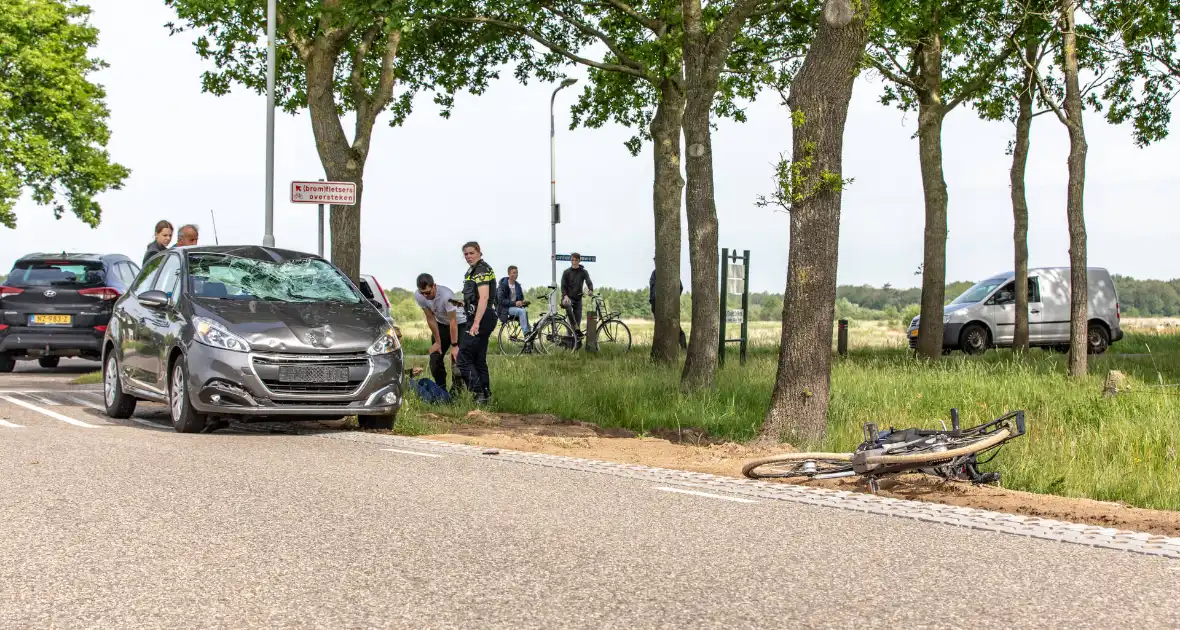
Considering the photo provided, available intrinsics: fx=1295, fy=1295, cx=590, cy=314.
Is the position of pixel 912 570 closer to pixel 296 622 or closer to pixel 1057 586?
pixel 1057 586

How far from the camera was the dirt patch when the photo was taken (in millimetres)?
8156

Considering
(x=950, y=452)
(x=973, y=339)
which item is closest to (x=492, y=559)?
(x=950, y=452)

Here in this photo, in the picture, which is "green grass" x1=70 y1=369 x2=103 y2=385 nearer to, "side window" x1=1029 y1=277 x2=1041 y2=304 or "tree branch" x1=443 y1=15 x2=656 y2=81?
"tree branch" x1=443 y1=15 x2=656 y2=81

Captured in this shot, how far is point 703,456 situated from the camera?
11.2m

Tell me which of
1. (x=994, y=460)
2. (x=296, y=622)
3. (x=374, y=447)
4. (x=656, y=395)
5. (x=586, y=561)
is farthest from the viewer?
(x=656, y=395)

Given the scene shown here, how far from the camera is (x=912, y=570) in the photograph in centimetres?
614

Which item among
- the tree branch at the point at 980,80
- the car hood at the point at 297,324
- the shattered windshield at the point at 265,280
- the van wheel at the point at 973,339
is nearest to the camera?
the car hood at the point at 297,324

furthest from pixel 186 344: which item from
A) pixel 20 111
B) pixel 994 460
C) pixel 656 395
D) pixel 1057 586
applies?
pixel 20 111

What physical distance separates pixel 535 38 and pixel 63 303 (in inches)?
366

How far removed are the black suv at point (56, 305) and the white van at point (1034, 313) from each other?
1665cm

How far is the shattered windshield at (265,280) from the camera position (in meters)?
12.4

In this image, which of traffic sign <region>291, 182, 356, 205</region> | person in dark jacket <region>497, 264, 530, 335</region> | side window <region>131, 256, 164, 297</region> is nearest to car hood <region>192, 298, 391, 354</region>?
side window <region>131, 256, 164, 297</region>

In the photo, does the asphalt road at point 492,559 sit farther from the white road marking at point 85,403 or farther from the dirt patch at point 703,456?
the white road marking at point 85,403

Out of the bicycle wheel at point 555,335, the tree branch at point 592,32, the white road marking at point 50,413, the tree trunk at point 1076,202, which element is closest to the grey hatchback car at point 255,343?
the white road marking at point 50,413
